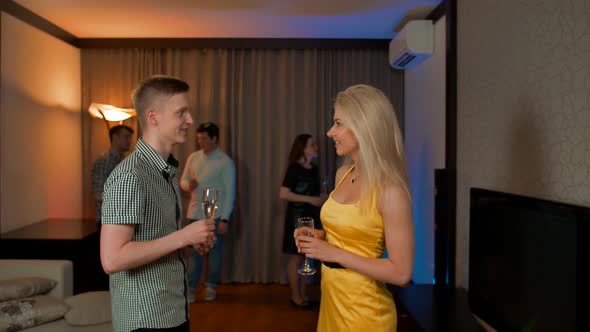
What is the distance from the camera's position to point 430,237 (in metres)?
4.36

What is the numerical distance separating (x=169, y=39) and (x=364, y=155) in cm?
425

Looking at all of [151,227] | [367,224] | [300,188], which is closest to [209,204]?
[151,227]

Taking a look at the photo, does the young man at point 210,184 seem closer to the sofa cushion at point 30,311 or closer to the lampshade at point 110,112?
the lampshade at point 110,112

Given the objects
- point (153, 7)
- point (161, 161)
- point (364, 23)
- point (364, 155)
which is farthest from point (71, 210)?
point (364, 155)

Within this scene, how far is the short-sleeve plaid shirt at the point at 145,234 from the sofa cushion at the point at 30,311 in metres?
1.44

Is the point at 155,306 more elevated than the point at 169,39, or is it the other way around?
the point at 169,39

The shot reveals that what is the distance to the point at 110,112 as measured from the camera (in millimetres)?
4977

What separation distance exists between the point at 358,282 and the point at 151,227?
731 mm

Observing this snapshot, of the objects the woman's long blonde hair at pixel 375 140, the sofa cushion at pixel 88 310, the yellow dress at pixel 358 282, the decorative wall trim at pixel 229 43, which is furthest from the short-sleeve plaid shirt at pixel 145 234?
the decorative wall trim at pixel 229 43

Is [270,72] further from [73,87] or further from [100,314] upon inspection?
[100,314]

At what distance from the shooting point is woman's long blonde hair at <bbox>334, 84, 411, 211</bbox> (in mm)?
1660

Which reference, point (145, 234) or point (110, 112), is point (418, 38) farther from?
point (145, 234)

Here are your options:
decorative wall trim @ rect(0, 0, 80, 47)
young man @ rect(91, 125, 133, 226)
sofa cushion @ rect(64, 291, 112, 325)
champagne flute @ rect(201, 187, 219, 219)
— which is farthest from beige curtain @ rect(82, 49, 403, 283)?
champagne flute @ rect(201, 187, 219, 219)

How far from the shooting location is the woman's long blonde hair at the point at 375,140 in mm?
Result: 1660
